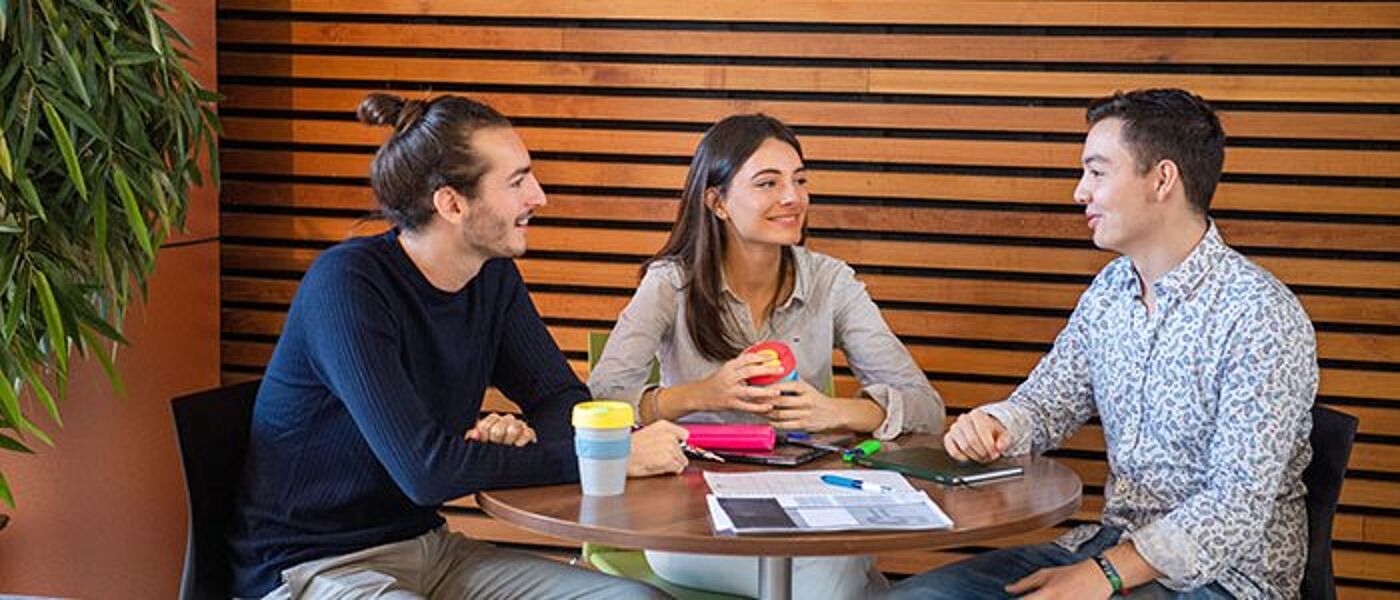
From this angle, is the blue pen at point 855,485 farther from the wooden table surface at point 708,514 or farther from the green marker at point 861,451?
the green marker at point 861,451

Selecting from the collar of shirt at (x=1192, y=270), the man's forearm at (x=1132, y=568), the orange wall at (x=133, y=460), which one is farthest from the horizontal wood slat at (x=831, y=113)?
the man's forearm at (x=1132, y=568)

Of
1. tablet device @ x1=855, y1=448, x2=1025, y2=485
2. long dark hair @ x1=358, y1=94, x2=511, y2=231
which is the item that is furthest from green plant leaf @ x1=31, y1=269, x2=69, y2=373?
tablet device @ x1=855, y1=448, x2=1025, y2=485

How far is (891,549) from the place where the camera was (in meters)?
2.44

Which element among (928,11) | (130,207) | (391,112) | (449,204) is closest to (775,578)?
(449,204)

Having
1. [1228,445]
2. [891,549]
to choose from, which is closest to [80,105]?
[891,549]

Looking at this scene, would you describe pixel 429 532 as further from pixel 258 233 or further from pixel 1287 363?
pixel 258 233

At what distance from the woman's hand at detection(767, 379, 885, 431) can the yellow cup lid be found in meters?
0.55

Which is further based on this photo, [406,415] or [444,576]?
[444,576]

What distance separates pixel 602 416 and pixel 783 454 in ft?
1.54

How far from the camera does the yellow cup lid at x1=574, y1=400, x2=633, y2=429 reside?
2.65m

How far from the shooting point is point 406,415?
8.98ft

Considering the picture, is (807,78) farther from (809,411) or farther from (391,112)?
(391,112)

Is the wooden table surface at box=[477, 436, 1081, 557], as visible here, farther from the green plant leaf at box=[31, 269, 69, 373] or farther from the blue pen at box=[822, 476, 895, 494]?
the green plant leaf at box=[31, 269, 69, 373]

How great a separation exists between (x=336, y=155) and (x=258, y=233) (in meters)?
Answer: 0.32
